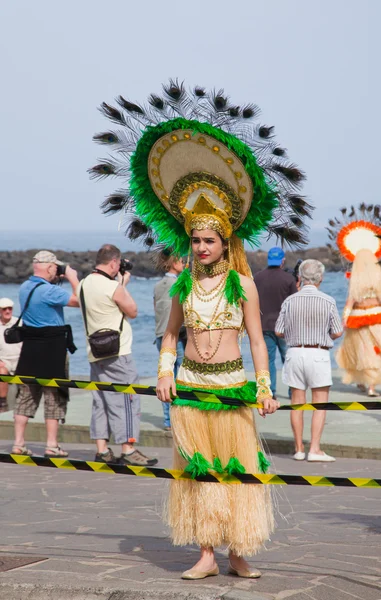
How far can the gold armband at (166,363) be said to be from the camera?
571 centimetres

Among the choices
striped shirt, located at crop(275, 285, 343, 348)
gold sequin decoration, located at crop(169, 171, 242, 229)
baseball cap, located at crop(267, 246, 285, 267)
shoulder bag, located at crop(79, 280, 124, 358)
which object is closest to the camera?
gold sequin decoration, located at crop(169, 171, 242, 229)

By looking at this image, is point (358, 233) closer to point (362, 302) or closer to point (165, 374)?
point (362, 302)

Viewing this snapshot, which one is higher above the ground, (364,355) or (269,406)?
(364,355)

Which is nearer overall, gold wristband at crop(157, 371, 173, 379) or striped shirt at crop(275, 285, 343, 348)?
gold wristband at crop(157, 371, 173, 379)

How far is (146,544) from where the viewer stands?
646cm

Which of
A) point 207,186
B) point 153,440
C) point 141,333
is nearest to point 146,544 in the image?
point 207,186

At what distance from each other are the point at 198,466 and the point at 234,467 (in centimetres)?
19

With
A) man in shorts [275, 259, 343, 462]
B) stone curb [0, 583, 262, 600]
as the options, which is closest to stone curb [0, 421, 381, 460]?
man in shorts [275, 259, 343, 462]

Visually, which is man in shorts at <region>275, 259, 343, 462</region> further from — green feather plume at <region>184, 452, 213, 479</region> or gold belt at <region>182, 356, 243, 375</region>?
green feather plume at <region>184, 452, 213, 479</region>

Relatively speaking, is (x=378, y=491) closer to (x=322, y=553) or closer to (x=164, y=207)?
(x=322, y=553)

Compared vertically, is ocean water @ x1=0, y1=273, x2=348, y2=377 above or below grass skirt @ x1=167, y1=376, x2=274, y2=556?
above

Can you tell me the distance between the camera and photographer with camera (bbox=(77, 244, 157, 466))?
973 cm

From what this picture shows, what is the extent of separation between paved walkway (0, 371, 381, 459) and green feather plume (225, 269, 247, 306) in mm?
4945

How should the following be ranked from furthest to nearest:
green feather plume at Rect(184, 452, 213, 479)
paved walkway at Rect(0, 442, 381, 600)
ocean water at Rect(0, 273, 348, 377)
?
ocean water at Rect(0, 273, 348, 377) → green feather plume at Rect(184, 452, 213, 479) → paved walkway at Rect(0, 442, 381, 600)
